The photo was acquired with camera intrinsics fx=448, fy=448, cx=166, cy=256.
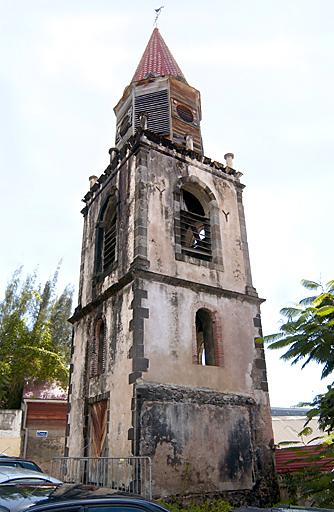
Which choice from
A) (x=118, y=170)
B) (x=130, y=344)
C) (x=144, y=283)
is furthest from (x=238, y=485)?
(x=118, y=170)

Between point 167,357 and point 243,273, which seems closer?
point 167,357

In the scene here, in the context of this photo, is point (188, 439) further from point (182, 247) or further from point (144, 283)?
point (182, 247)

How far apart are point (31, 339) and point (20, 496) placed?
21.8 meters

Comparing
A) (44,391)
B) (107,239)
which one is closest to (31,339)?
(44,391)

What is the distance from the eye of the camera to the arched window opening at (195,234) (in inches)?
573

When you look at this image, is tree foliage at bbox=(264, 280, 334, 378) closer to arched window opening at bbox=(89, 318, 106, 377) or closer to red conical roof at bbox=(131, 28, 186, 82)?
arched window opening at bbox=(89, 318, 106, 377)

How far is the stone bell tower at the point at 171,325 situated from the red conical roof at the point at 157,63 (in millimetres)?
2130

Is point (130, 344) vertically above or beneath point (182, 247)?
beneath

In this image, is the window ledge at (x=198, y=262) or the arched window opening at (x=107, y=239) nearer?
the window ledge at (x=198, y=262)

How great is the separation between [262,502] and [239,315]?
5.16 meters

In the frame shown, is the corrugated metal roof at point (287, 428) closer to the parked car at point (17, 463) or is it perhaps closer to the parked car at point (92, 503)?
the parked car at point (17, 463)

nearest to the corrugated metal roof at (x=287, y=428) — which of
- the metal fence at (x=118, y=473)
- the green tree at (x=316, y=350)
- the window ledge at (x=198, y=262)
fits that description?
the window ledge at (x=198, y=262)

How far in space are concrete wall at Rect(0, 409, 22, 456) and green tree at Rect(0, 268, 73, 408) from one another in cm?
243

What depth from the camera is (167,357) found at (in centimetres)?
1192
